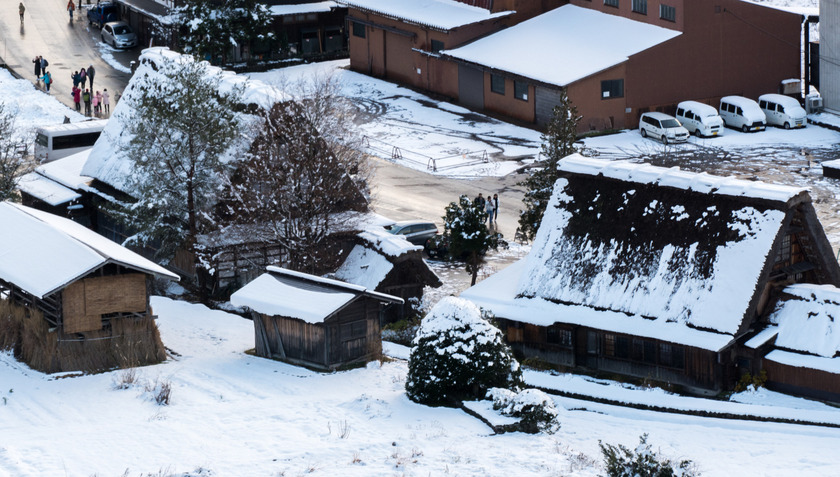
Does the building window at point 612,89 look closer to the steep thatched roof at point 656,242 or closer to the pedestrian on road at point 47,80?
the steep thatched roof at point 656,242

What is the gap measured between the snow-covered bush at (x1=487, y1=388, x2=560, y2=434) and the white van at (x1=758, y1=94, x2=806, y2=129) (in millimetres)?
38420

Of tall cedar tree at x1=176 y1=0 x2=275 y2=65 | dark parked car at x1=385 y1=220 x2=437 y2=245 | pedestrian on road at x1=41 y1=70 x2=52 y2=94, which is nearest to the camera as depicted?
dark parked car at x1=385 y1=220 x2=437 y2=245

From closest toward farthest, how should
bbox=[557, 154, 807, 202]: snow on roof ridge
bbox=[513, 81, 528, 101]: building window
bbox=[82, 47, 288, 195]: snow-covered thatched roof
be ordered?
bbox=[557, 154, 807, 202]: snow on roof ridge → bbox=[82, 47, 288, 195]: snow-covered thatched roof → bbox=[513, 81, 528, 101]: building window

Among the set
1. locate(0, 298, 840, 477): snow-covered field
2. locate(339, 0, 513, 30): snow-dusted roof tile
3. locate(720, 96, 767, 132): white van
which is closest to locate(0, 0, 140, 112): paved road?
locate(339, 0, 513, 30): snow-dusted roof tile

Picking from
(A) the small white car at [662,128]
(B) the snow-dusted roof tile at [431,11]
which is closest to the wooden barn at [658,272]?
(A) the small white car at [662,128]

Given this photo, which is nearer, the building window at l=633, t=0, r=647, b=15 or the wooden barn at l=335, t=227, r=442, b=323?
the wooden barn at l=335, t=227, r=442, b=323

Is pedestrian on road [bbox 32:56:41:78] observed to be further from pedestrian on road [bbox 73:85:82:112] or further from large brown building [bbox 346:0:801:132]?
large brown building [bbox 346:0:801:132]

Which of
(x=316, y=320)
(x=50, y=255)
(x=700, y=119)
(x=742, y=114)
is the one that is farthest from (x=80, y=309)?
(x=742, y=114)

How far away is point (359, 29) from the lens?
3002 inches

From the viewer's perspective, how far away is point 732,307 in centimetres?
3422

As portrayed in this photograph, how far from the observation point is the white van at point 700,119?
205 ft

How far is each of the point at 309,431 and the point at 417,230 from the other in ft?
69.2

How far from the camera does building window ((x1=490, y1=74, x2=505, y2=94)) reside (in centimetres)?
6656

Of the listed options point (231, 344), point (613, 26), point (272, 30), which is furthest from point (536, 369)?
point (272, 30)
